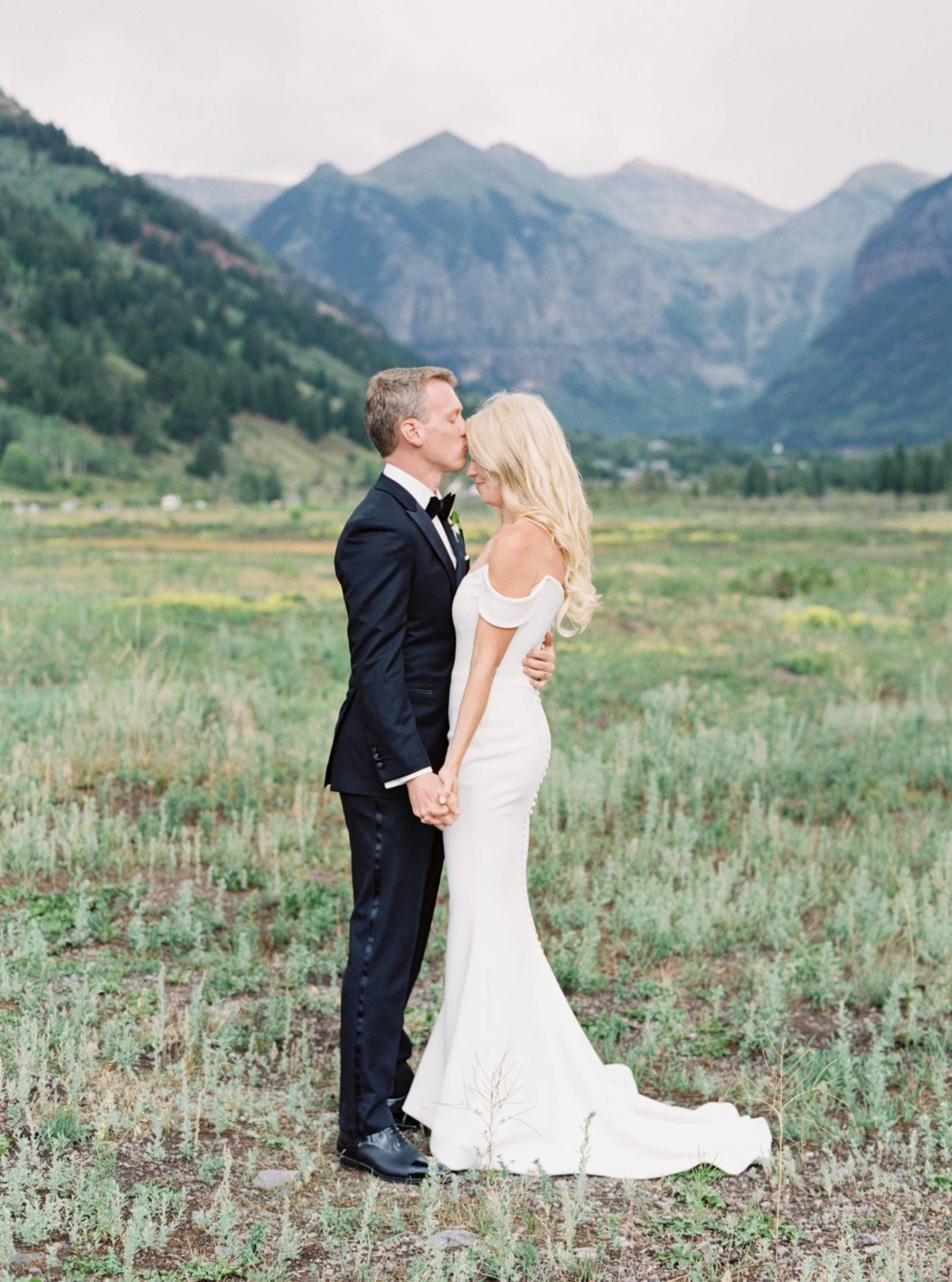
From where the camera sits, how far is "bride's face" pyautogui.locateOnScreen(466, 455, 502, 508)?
4.21m

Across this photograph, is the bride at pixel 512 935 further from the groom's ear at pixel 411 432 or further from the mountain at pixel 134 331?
the mountain at pixel 134 331

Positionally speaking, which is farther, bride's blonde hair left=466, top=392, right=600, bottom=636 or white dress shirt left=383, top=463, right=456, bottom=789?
white dress shirt left=383, top=463, right=456, bottom=789

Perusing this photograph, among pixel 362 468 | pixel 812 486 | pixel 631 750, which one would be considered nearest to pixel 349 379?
pixel 362 468

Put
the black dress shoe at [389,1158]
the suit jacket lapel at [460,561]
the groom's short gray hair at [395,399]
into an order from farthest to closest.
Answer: the suit jacket lapel at [460,561]
the black dress shoe at [389,1158]
the groom's short gray hair at [395,399]

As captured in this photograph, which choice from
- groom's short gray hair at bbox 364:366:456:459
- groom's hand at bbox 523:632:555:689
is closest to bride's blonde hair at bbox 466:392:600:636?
groom's short gray hair at bbox 364:366:456:459

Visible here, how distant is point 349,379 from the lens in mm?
184875

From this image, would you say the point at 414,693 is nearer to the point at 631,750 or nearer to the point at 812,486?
the point at 631,750

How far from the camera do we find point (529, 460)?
4.09m

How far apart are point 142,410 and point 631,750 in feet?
407

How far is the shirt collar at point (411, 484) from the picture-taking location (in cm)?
423

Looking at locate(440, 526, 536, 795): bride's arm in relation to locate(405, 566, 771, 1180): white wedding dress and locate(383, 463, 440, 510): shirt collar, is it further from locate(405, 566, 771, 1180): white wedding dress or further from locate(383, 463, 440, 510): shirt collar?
locate(383, 463, 440, 510): shirt collar

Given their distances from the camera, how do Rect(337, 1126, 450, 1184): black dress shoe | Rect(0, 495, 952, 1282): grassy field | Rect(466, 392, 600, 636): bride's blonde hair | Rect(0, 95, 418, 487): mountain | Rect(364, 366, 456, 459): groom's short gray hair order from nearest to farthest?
Rect(0, 495, 952, 1282): grassy field < Rect(466, 392, 600, 636): bride's blonde hair < Rect(364, 366, 456, 459): groom's short gray hair < Rect(337, 1126, 450, 1184): black dress shoe < Rect(0, 95, 418, 487): mountain

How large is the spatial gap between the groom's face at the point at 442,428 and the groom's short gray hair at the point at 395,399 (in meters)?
0.03

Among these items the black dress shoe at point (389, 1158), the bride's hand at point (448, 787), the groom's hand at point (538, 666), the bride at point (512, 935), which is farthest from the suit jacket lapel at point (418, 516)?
the black dress shoe at point (389, 1158)
